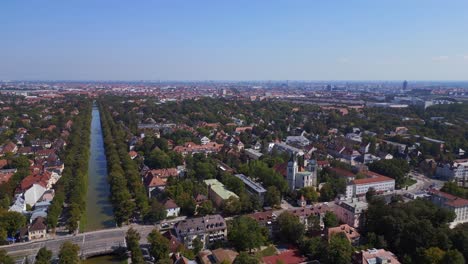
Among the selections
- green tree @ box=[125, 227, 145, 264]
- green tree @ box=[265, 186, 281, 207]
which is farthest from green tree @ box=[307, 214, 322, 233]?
green tree @ box=[125, 227, 145, 264]

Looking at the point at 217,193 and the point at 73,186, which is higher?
the point at 73,186

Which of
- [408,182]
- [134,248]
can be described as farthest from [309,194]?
[134,248]

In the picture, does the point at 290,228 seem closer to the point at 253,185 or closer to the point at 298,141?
the point at 253,185

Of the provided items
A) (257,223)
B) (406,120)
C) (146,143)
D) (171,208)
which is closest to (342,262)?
(257,223)

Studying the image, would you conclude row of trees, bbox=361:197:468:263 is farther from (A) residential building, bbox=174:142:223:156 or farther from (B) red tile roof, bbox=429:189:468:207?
(A) residential building, bbox=174:142:223:156

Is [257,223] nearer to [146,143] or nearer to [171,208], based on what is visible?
[171,208]

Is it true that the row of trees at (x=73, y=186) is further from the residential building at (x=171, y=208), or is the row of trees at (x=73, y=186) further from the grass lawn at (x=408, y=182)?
the grass lawn at (x=408, y=182)
